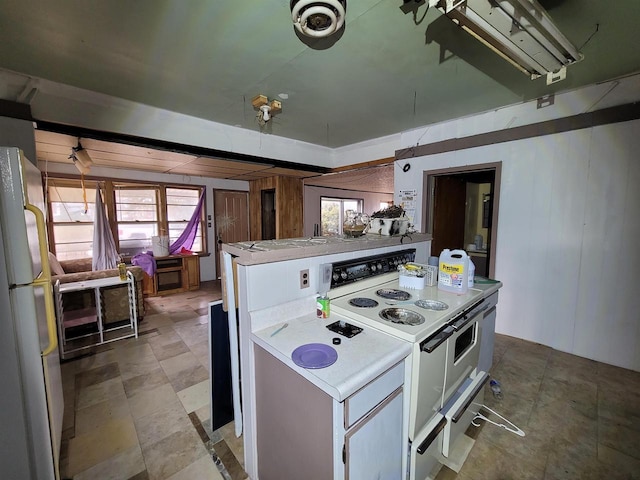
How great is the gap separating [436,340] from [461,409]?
623 millimetres

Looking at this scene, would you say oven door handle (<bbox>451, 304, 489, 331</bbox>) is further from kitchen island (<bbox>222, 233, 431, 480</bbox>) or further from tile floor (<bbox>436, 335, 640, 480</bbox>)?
tile floor (<bbox>436, 335, 640, 480</bbox>)

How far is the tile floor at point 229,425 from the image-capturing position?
149 cm

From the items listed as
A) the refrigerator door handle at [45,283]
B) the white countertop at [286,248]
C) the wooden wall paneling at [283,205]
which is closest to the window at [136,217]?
the wooden wall paneling at [283,205]

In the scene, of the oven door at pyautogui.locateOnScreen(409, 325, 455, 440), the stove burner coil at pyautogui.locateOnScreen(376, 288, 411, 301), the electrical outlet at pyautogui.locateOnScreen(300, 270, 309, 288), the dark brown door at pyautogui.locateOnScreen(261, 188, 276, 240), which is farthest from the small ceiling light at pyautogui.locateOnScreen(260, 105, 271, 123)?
the dark brown door at pyautogui.locateOnScreen(261, 188, 276, 240)

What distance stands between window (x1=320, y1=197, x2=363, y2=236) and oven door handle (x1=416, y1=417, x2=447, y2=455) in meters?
5.19

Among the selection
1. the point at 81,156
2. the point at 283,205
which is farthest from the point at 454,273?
the point at 81,156

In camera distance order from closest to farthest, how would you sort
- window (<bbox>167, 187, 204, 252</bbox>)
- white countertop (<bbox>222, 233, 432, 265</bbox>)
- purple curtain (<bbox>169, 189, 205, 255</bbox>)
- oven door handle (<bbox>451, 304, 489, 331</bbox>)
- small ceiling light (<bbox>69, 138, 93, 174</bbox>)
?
white countertop (<bbox>222, 233, 432, 265</bbox>) → oven door handle (<bbox>451, 304, 489, 331</bbox>) → small ceiling light (<bbox>69, 138, 93, 174</bbox>) → purple curtain (<bbox>169, 189, 205, 255</bbox>) → window (<bbox>167, 187, 204, 252</bbox>)

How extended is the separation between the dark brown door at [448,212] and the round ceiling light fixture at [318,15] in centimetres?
272

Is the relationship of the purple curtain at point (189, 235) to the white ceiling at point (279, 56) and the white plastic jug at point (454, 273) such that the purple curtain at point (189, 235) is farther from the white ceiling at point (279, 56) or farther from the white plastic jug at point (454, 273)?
the white plastic jug at point (454, 273)

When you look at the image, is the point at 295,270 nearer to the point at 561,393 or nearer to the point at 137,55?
the point at 137,55

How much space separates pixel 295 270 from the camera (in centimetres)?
144

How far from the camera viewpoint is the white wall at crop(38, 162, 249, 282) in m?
4.21

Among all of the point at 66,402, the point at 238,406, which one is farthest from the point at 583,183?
the point at 66,402

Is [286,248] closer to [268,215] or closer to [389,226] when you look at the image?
[389,226]
